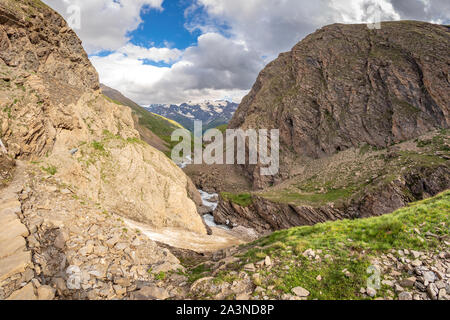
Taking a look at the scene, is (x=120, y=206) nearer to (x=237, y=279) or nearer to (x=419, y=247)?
(x=237, y=279)

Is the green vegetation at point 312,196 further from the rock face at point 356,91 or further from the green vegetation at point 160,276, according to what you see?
the green vegetation at point 160,276

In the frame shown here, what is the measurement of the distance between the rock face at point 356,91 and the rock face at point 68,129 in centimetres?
4220

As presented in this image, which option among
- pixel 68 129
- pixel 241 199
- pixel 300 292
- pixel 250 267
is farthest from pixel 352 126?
pixel 68 129

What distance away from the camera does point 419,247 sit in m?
8.40

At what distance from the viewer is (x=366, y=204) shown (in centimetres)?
3303

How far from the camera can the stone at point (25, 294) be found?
20.6 ft

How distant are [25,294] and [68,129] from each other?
21153 millimetres

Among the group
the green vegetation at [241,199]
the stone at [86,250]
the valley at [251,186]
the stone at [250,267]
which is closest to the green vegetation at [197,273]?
the valley at [251,186]

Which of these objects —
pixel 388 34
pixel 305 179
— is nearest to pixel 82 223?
pixel 305 179

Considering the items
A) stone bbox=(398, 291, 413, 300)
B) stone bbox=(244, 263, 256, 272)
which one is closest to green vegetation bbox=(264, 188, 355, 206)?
stone bbox=(244, 263, 256, 272)

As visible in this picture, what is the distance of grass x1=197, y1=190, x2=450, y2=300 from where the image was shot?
24.2 ft

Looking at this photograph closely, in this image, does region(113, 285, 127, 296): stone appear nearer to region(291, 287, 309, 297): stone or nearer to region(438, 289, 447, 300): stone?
region(291, 287, 309, 297): stone

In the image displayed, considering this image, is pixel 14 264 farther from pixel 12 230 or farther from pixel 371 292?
pixel 371 292
